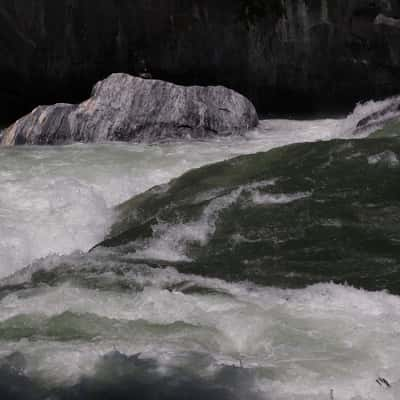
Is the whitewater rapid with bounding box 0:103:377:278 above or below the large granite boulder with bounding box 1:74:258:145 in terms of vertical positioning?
below

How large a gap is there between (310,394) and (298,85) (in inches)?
414

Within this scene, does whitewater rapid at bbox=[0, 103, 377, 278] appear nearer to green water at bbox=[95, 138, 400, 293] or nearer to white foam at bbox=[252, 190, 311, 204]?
green water at bbox=[95, 138, 400, 293]

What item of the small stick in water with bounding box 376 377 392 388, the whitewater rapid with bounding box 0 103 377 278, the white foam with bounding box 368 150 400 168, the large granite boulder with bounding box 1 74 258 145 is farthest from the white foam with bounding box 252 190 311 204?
the large granite boulder with bounding box 1 74 258 145

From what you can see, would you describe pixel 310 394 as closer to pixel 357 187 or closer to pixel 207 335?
pixel 207 335

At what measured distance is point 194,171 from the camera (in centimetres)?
873

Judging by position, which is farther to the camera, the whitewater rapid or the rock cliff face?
the rock cliff face

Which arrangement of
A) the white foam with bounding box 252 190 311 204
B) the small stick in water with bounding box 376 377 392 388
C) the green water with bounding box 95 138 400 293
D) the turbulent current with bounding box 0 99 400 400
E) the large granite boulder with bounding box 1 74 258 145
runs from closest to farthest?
the small stick in water with bounding box 376 377 392 388 → the turbulent current with bounding box 0 99 400 400 → the green water with bounding box 95 138 400 293 → the white foam with bounding box 252 190 311 204 → the large granite boulder with bounding box 1 74 258 145

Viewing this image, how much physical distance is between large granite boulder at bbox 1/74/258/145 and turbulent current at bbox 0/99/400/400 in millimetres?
1774

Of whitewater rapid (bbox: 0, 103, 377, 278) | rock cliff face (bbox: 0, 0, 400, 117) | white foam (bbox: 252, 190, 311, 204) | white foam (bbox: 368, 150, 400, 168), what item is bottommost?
whitewater rapid (bbox: 0, 103, 377, 278)

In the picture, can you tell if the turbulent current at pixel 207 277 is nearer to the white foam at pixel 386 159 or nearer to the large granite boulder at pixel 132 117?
the white foam at pixel 386 159

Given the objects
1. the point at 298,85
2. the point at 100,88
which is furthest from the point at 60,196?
the point at 298,85

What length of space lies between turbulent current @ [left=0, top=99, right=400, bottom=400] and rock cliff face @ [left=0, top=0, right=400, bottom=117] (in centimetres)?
410

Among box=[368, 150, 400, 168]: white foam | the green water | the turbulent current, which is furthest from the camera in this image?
box=[368, 150, 400, 168]: white foam

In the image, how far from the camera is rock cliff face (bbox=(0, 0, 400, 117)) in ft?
44.5
